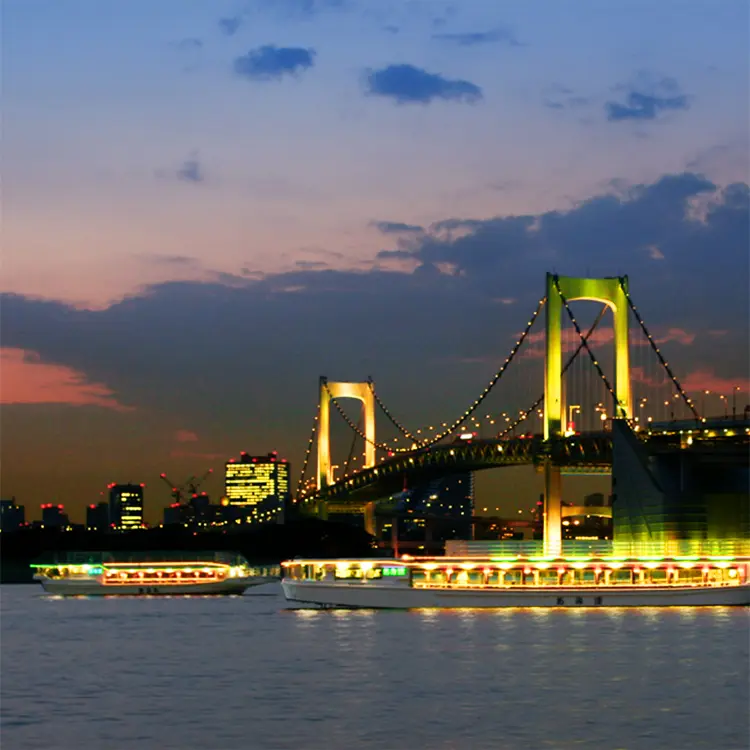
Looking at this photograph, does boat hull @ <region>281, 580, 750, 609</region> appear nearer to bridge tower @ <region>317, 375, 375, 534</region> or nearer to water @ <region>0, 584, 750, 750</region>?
water @ <region>0, 584, 750, 750</region>

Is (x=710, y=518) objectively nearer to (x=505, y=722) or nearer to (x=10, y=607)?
(x=10, y=607)

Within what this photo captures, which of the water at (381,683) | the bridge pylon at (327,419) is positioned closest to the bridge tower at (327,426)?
the bridge pylon at (327,419)

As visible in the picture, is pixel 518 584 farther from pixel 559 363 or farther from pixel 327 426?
pixel 327 426

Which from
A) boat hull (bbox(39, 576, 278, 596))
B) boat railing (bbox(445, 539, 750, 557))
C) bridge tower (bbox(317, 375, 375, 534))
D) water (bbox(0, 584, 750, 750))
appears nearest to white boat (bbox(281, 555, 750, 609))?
water (bbox(0, 584, 750, 750))

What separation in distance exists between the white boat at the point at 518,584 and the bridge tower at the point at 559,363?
49.3ft

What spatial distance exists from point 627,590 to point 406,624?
1429 centimetres

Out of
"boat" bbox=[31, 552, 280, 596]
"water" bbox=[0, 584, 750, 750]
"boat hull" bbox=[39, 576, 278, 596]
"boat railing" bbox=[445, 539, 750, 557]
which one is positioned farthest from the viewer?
"boat" bbox=[31, 552, 280, 596]

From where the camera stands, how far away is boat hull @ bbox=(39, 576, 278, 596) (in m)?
95.0

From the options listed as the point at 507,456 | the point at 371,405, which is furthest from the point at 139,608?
the point at 371,405

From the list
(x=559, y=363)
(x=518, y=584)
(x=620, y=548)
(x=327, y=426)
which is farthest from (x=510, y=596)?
(x=327, y=426)

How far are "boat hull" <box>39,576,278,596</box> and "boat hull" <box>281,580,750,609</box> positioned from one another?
23.5 metres

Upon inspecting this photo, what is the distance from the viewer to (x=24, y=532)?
157m

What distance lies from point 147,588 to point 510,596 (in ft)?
103

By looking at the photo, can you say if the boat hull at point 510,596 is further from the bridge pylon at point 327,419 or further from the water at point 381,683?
the bridge pylon at point 327,419
